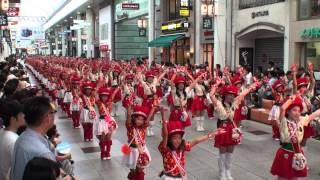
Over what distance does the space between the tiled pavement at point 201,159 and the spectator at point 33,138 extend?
4.54 metres

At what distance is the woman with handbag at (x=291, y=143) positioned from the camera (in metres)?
5.92

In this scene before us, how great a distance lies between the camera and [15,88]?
759cm

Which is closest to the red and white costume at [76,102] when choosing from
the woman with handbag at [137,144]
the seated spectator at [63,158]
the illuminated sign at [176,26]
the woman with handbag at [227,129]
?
the woman with handbag at [137,144]

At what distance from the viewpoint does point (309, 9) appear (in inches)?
663

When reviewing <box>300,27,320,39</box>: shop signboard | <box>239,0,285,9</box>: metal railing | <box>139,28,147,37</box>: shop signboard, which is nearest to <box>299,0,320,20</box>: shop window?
<box>300,27,320,39</box>: shop signboard

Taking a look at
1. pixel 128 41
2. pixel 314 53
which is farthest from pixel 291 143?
pixel 128 41

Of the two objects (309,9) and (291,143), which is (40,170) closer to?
(291,143)

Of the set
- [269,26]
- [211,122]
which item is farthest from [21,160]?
[269,26]

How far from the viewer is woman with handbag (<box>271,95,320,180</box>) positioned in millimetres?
5918

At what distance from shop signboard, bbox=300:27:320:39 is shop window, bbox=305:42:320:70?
17.7 inches

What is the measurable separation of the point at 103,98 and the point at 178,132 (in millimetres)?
4179

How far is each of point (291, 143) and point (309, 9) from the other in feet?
40.5

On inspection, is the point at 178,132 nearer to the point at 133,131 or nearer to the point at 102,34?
the point at 133,131

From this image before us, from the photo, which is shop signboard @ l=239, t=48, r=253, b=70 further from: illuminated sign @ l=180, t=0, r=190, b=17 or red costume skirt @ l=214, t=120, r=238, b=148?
red costume skirt @ l=214, t=120, r=238, b=148
